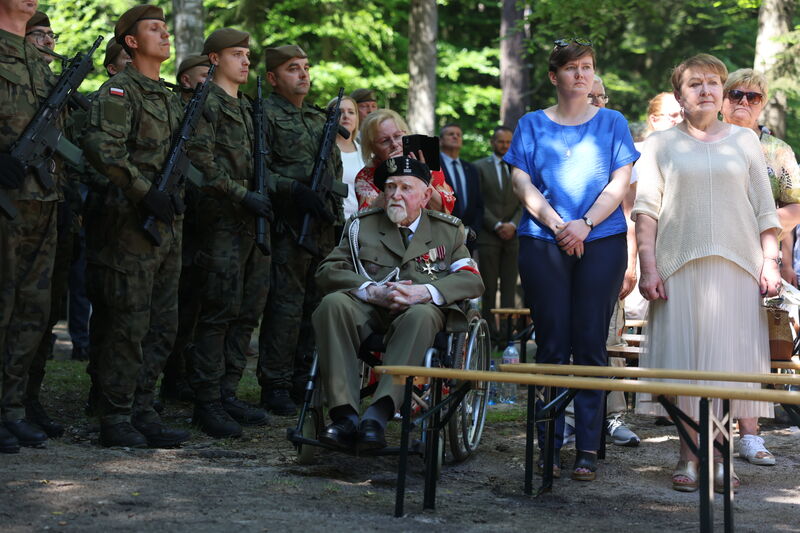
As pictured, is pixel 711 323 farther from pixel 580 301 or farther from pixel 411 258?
pixel 411 258

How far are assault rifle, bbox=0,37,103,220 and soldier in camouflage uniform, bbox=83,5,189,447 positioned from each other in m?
0.17

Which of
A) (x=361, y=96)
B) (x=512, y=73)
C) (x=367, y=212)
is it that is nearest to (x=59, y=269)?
(x=367, y=212)

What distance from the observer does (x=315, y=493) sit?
5.36 metres

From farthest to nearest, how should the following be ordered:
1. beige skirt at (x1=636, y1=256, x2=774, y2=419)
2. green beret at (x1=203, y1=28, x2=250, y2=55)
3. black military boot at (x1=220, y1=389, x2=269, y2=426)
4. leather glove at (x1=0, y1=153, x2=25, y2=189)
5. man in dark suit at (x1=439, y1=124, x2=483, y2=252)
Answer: man in dark suit at (x1=439, y1=124, x2=483, y2=252), green beret at (x1=203, y1=28, x2=250, y2=55), black military boot at (x1=220, y1=389, x2=269, y2=426), beige skirt at (x1=636, y1=256, x2=774, y2=419), leather glove at (x1=0, y1=153, x2=25, y2=189)

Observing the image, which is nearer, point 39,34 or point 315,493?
point 315,493

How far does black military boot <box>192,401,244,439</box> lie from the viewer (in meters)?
6.83

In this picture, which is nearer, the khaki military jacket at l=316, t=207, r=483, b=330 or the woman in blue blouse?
the woman in blue blouse

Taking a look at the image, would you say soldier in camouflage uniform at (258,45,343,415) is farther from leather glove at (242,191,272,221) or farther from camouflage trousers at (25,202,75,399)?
camouflage trousers at (25,202,75,399)

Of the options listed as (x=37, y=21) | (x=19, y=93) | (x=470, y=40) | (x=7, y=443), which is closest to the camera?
(x=7, y=443)

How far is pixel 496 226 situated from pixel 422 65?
5526 mm

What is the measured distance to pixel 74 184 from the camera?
7945 mm

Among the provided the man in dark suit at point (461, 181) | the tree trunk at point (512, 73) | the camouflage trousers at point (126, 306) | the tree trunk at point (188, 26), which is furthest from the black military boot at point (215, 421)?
the tree trunk at point (512, 73)

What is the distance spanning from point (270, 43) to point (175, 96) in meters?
14.3

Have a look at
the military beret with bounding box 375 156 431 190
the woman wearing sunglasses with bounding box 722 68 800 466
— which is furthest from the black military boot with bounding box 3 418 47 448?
the woman wearing sunglasses with bounding box 722 68 800 466
